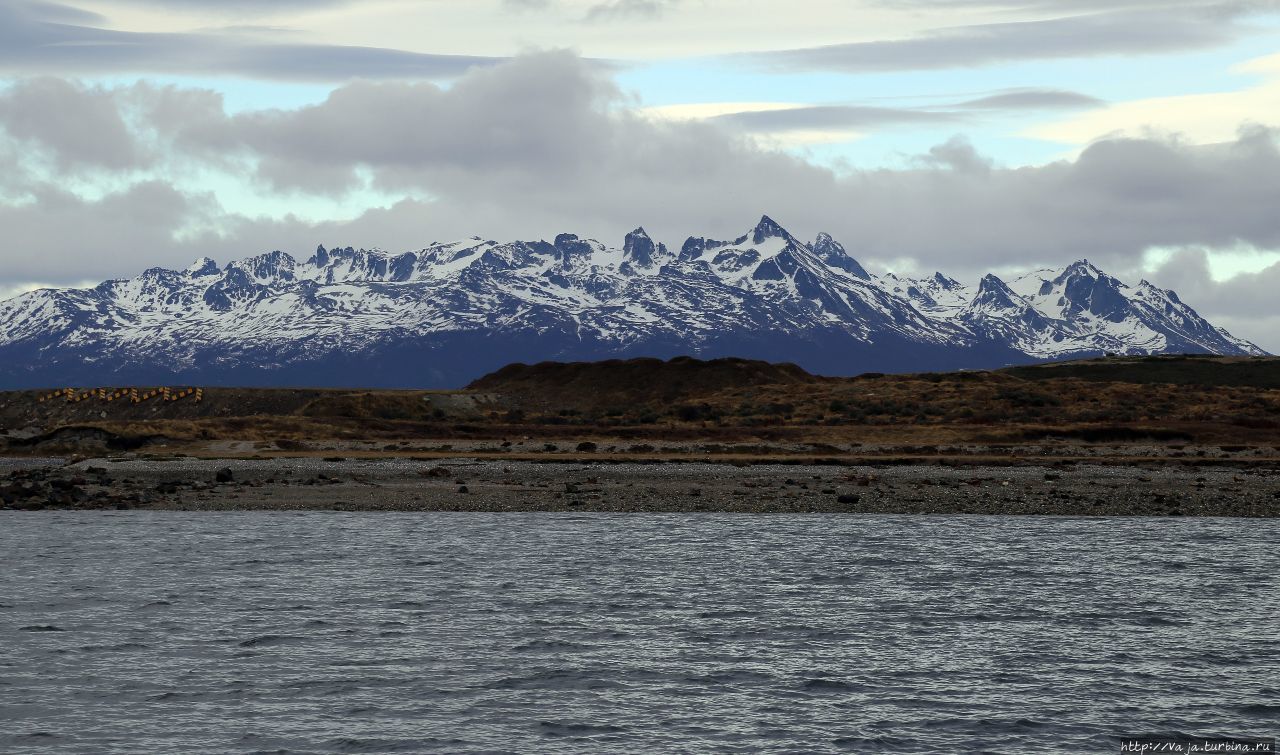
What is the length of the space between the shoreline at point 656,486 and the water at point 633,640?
8049mm

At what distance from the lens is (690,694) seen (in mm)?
28625

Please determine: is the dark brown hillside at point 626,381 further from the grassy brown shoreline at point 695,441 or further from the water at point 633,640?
the water at point 633,640

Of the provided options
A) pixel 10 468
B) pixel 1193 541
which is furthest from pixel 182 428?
pixel 1193 541

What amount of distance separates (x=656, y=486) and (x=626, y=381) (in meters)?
91.3

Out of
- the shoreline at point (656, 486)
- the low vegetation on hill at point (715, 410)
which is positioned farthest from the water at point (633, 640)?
the low vegetation on hill at point (715, 410)

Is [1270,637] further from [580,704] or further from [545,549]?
[545,549]

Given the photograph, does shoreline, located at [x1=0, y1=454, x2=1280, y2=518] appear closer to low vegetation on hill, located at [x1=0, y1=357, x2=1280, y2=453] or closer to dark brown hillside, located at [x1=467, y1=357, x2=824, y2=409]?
low vegetation on hill, located at [x1=0, y1=357, x2=1280, y2=453]

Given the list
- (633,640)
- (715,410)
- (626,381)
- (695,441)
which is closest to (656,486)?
(695,441)

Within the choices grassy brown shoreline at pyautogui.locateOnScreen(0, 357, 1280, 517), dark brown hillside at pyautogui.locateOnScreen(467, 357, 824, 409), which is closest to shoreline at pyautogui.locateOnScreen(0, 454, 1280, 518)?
grassy brown shoreline at pyautogui.locateOnScreen(0, 357, 1280, 517)

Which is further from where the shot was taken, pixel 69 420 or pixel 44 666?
pixel 69 420

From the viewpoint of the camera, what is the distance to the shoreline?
2618 inches

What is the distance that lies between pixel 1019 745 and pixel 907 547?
29598 millimetres

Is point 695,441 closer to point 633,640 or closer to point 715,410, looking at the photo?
point 715,410

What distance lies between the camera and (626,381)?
165500 millimetres
